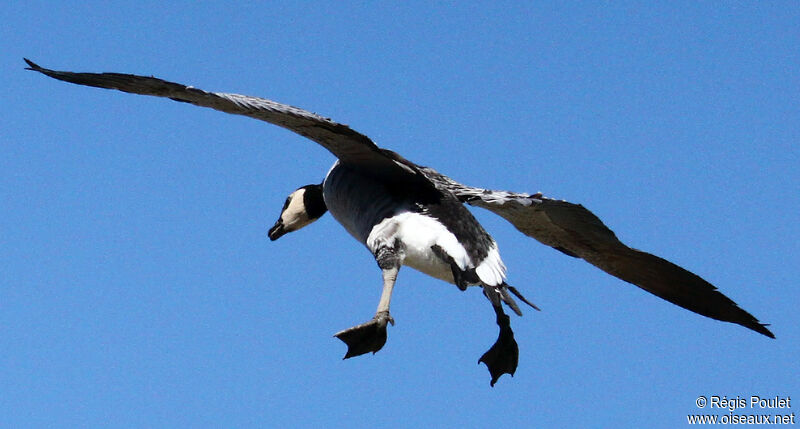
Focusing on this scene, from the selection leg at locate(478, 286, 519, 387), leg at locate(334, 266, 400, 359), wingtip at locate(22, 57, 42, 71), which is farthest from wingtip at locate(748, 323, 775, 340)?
wingtip at locate(22, 57, 42, 71)

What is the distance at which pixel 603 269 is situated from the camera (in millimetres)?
13398

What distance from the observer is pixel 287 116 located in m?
11.3

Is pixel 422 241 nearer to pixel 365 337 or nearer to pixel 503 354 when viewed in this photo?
pixel 365 337

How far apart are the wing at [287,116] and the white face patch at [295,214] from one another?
64.8 inches

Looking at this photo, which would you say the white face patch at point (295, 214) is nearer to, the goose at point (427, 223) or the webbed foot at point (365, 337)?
the goose at point (427, 223)

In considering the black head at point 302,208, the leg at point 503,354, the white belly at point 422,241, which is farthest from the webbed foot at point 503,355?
the black head at point 302,208

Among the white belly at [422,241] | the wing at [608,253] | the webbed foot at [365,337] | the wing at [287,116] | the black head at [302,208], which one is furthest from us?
the black head at [302,208]

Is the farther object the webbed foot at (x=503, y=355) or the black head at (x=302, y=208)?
the black head at (x=302, y=208)

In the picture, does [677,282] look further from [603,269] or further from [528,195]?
[528,195]

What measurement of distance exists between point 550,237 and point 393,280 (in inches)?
88.5

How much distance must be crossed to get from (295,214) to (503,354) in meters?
2.85

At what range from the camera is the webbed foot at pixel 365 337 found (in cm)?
1098

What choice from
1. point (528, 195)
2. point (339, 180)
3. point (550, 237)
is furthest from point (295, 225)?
point (528, 195)

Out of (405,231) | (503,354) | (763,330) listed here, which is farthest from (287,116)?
(763,330)
